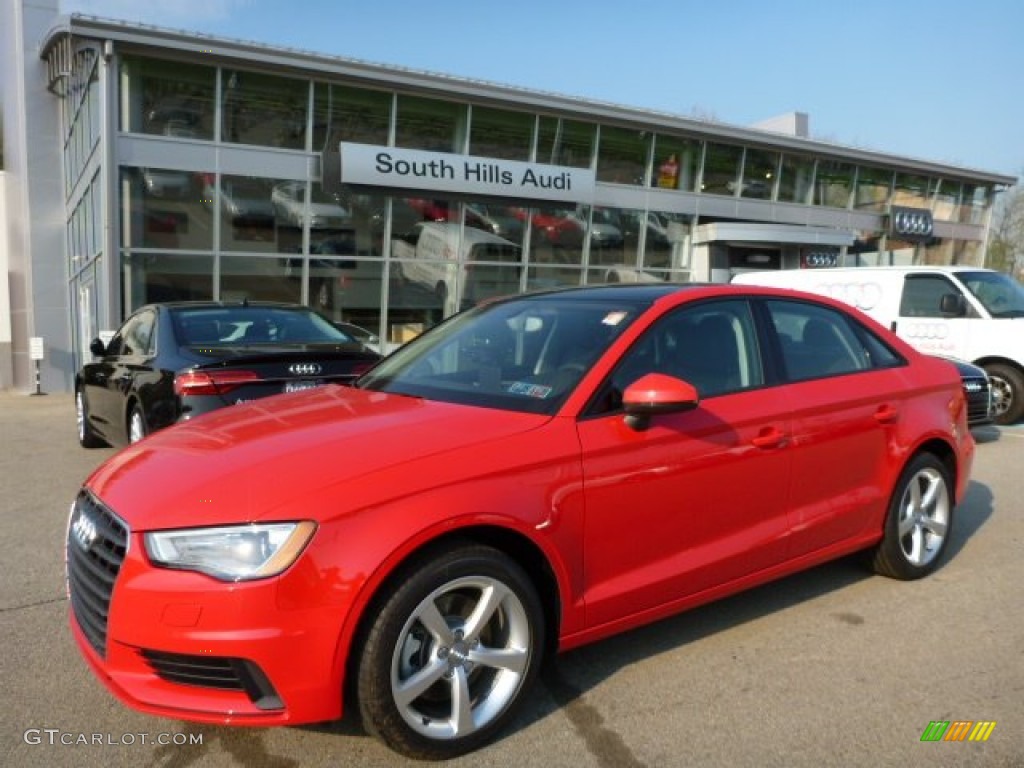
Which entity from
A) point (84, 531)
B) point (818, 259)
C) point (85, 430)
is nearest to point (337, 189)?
point (85, 430)

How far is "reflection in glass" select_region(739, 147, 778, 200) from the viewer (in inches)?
851

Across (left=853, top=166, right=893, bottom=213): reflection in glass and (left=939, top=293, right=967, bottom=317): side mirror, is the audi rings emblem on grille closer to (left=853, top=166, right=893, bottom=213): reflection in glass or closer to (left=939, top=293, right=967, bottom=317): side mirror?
(left=939, top=293, right=967, bottom=317): side mirror

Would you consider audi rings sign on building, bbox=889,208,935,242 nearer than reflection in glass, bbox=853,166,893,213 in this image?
No

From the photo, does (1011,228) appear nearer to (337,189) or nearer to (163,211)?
(337,189)

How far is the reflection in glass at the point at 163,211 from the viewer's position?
1451 cm

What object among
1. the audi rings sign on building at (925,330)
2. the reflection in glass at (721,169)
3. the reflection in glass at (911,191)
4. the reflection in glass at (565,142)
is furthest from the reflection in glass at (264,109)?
the reflection in glass at (911,191)

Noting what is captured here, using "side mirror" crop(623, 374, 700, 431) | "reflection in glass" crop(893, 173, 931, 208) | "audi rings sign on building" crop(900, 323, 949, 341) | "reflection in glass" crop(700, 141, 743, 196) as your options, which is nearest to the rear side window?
"side mirror" crop(623, 374, 700, 431)

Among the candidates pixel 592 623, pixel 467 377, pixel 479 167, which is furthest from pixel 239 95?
pixel 592 623

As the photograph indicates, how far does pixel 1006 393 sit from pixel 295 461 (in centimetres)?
955

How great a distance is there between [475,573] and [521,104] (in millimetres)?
16028

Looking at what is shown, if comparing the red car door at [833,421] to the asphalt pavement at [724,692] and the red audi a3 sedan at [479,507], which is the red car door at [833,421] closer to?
the red audi a3 sedan at [479,507]

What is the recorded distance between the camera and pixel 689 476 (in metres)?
3.27

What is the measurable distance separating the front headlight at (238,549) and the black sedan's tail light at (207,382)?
3.25 metres

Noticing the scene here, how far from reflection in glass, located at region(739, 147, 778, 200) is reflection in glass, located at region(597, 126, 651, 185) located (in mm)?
3403
